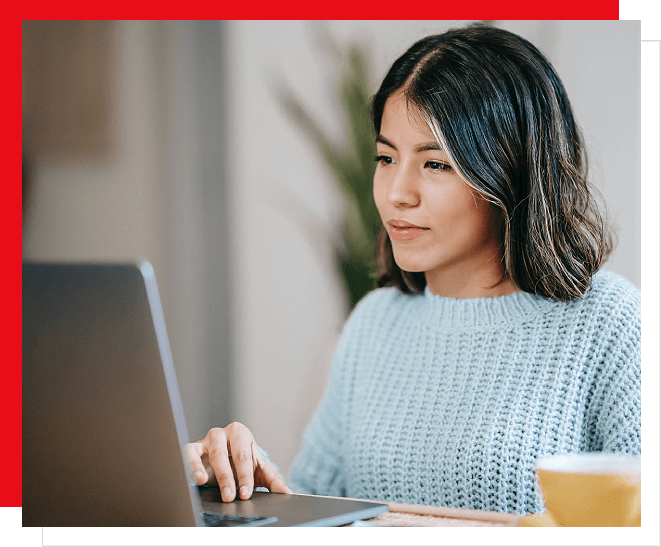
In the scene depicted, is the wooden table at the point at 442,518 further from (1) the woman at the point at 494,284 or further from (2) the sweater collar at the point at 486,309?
(2) the sweater collar at the point at 486,309

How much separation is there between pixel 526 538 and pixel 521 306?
44cm

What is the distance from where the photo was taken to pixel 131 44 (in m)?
1.40

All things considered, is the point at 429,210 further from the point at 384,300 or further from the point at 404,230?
the point at 384,300

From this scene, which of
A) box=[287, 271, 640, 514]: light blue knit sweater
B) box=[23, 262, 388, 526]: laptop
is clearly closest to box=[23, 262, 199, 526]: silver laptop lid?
box=[23, 262, 388, 526]: laptop

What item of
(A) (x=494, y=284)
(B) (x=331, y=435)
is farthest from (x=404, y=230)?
(B) (x=331, y=435)

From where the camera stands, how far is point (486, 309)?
3.22ft

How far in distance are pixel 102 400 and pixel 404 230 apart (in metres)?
0.55

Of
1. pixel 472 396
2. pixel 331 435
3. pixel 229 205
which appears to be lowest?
pixel 331 435

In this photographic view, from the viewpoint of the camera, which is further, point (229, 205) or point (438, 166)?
point (229, 205)

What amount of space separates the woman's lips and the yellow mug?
18.2 inches

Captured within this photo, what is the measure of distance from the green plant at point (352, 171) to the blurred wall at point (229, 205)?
0.11 feet

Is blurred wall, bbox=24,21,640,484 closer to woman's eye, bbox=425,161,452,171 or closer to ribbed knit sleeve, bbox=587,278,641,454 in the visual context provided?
woman's eye, bbox=425,161,452,171

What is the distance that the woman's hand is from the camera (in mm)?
673
